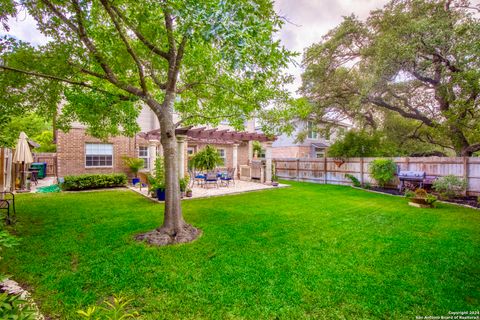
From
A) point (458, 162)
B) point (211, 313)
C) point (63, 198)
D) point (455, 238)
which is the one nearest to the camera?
point (211, 313)

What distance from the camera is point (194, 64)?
5715mm

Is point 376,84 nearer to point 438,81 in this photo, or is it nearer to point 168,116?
point 438,81

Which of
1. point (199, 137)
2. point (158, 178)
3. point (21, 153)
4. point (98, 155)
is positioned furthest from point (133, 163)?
point (158, 178)

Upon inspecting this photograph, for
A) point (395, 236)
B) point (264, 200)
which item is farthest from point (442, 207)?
point (264, 200)

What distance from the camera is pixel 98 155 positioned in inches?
476

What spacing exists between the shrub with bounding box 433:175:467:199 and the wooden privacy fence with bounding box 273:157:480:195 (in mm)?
276

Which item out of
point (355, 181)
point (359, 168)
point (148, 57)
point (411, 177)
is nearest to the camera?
point (148, 57)

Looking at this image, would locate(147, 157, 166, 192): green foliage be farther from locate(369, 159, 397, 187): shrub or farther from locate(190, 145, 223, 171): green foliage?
locate(369, 159, 397, 187): shrub

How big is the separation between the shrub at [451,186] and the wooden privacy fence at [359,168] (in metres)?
0.28

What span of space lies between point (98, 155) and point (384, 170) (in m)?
14.7

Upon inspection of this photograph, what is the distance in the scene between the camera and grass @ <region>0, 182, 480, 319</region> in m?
2.56

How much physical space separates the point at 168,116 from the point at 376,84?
1030cm

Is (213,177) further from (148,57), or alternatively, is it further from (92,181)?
(148,57)

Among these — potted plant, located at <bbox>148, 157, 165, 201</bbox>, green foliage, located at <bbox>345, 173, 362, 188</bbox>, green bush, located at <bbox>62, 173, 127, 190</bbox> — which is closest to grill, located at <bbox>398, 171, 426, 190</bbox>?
green foliage, located at <bbox>345, 173, 362, 188</bbox>
